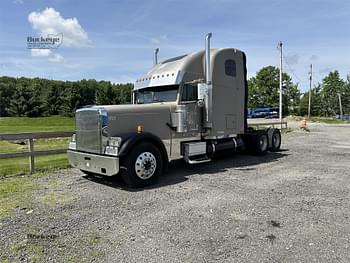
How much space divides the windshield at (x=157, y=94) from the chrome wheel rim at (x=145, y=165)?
195 cm

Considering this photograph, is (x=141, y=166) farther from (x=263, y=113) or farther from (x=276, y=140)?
(x=263, y=113)

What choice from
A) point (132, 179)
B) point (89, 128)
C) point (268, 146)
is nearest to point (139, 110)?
point (89, 128)

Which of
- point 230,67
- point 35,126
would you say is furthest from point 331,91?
point 230,67

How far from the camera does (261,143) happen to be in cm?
1104

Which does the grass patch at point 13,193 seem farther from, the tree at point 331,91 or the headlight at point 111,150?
the tree at point 331,91

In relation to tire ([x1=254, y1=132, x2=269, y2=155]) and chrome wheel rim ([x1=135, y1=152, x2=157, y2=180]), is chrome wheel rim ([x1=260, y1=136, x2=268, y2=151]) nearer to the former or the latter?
tire ([x1=254, y1=132, x2=269, y2=155])

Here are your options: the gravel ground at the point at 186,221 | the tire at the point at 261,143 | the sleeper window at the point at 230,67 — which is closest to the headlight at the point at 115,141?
the gravel ground at the point at 186,221

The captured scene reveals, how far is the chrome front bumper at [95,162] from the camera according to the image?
19.9 feet

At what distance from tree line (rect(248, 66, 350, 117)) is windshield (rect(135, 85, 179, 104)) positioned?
67.3m

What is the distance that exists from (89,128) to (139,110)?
118 centimetres

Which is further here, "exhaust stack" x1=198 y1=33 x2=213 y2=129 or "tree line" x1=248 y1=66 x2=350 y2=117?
"tree line" x1=248 y1=66 x2=350 y2=117

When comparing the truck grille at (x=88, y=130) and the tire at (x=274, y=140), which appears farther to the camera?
the tire at (x=274, y=140)

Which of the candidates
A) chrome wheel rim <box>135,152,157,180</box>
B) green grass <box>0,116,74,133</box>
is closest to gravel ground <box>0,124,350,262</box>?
chrome wheel rim <box>135,152,157,180</box>

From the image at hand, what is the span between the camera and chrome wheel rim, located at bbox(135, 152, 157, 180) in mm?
6355
